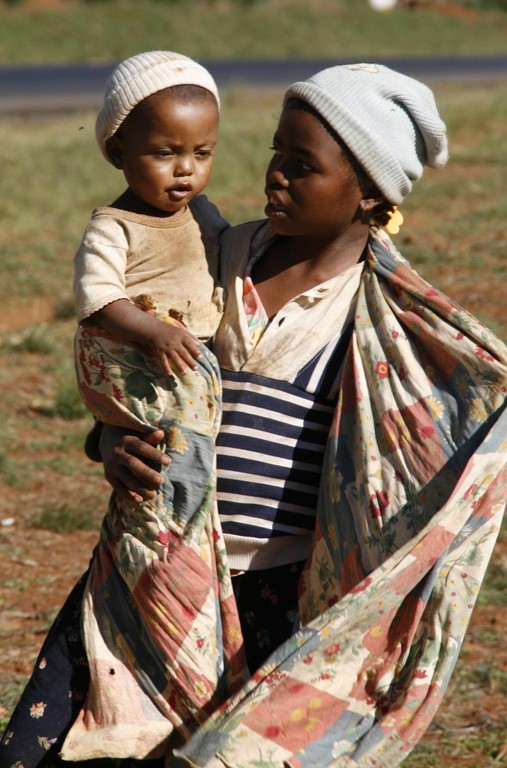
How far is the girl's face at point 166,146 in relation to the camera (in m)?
2.22

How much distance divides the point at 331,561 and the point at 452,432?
336 mm

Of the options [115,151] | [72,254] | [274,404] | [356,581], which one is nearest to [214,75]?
[72,254]

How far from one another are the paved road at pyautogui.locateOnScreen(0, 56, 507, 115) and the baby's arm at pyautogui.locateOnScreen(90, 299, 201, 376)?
1556 cm

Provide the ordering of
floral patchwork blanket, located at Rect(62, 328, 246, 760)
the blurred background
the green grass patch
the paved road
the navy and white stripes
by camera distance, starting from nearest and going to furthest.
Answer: floral patchwork blanket, located at Rect(62, 328, 246, 760), the navy and white stripes, the blurred background, the paved road, the green grass patch

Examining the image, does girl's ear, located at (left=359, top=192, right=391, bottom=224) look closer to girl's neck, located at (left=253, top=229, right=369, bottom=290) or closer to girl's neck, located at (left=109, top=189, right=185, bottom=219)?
girl's neck, located at (left=253, top=229, right=369, bottom=290)

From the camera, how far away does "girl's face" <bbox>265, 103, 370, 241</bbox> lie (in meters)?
A: 2.16

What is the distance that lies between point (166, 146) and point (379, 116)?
0.39m

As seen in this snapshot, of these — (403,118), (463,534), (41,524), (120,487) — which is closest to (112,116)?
(403,118)

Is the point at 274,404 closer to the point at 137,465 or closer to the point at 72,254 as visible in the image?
the point at 137,465

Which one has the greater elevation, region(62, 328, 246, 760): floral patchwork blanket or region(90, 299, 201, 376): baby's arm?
region(90, 299, 201, 376): baby's arm

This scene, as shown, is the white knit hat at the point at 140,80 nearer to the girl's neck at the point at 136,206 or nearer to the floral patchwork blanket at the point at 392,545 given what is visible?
the girl's neck at the point at 136,206

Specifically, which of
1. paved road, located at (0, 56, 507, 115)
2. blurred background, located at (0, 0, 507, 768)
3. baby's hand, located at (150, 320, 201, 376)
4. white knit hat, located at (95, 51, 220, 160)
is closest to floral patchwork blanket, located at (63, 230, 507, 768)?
baby's hand, located at (150, 320, 201, 376)

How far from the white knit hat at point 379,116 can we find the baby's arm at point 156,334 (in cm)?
45

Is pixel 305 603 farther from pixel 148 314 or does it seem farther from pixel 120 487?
pixel 148 314
